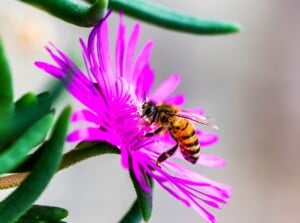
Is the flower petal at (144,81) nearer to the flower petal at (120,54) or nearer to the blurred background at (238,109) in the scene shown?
the flower petal at (120,54)

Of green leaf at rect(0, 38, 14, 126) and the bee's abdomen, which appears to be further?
the bee's abdomen

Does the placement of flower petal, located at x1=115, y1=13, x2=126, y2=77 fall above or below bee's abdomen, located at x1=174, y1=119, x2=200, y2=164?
above

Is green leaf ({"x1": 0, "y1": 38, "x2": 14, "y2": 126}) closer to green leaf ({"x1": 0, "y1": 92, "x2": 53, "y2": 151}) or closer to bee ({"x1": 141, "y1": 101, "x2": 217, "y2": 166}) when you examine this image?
green leaf ({"x1": 0, "y1": 92, "x2": 53, "y2": 151})

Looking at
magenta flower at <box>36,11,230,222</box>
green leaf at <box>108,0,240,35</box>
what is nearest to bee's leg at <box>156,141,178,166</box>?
magenta flower at <box>36,11,230,222</box>

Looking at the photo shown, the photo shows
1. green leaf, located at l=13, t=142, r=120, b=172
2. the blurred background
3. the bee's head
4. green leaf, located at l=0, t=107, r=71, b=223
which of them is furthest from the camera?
the blurred background

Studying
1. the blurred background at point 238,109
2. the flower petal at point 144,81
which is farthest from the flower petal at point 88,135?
the blurred background at point 238,109

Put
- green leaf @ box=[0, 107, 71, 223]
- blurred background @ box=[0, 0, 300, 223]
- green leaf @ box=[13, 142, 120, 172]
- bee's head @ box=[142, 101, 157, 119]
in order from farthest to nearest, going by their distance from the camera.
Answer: blurred background @ box=[0, 0, 300, 223] < bee's head @ box=[142, 101, 157, 119] < green leaf @ box=[13, 142, 120, 172] < green leaf @ box=[0, 107, 71, 223]

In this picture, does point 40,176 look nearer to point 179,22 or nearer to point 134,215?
point 134,215
